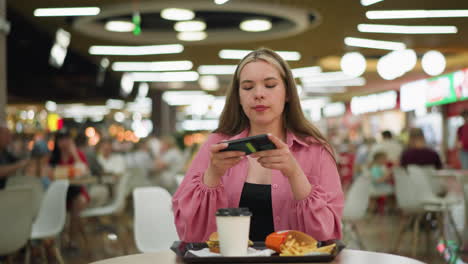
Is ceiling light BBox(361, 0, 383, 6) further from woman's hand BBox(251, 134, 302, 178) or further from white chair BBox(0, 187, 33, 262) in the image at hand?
woman's hand BBox(251, 134, 302, 178)

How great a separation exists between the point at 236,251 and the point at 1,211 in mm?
3162

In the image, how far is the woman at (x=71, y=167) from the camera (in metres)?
6.93

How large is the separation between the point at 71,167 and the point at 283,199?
17.2 feet

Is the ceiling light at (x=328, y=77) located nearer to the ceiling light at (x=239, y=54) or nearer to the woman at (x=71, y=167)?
the ceiling light at (x=239, y=54)

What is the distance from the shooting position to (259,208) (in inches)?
77.2

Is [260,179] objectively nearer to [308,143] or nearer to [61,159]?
[308,143]

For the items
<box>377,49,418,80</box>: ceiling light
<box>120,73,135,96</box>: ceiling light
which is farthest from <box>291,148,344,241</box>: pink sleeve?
<box>120,73,135,96</box>: ceiling light

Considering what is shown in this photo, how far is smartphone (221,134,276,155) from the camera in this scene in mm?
1457

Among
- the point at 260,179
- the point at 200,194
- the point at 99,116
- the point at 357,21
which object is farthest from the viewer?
the point at 99,116

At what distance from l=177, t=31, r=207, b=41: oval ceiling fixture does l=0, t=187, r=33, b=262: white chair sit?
21.6 ft

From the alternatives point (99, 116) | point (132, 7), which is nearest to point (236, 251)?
point (132, 7)

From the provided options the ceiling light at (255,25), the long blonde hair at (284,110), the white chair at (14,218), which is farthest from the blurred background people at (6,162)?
the ceiling light at (255,25)

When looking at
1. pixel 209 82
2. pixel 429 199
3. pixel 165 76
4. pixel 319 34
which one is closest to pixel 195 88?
pixel 209 82

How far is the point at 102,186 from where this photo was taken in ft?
26.5
